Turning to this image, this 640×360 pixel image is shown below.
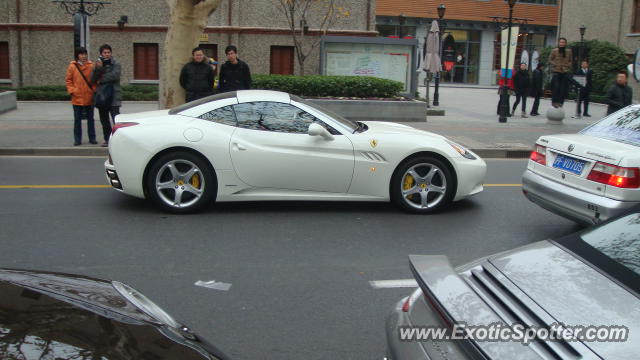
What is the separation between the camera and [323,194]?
26.3 ft

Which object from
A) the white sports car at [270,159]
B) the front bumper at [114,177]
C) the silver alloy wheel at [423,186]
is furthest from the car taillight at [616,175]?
the front bumper at [114,177]

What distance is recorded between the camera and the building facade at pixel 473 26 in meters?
49.9

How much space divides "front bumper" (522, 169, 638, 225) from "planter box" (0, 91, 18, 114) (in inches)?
634

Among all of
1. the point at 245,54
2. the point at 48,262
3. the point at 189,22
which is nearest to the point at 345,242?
the point at 48,262

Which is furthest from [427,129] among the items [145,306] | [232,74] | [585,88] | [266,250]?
[145,306]

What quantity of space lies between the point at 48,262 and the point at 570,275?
4763mm

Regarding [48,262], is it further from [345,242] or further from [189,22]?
[189,22]

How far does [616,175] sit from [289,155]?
139 inches

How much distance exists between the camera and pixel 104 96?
12.5 meters

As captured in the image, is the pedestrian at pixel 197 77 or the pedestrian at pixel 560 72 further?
the pedestrian at pixel 560 72

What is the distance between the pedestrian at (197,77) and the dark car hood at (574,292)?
394 inches

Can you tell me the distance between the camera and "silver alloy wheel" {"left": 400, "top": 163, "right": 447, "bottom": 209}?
8117 mm

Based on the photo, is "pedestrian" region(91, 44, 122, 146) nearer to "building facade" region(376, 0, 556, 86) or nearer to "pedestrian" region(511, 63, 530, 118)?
"pedestrian" region(511, 63, 530, 118)

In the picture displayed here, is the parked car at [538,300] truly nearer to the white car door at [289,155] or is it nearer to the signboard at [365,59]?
the white car door at [289,155]
